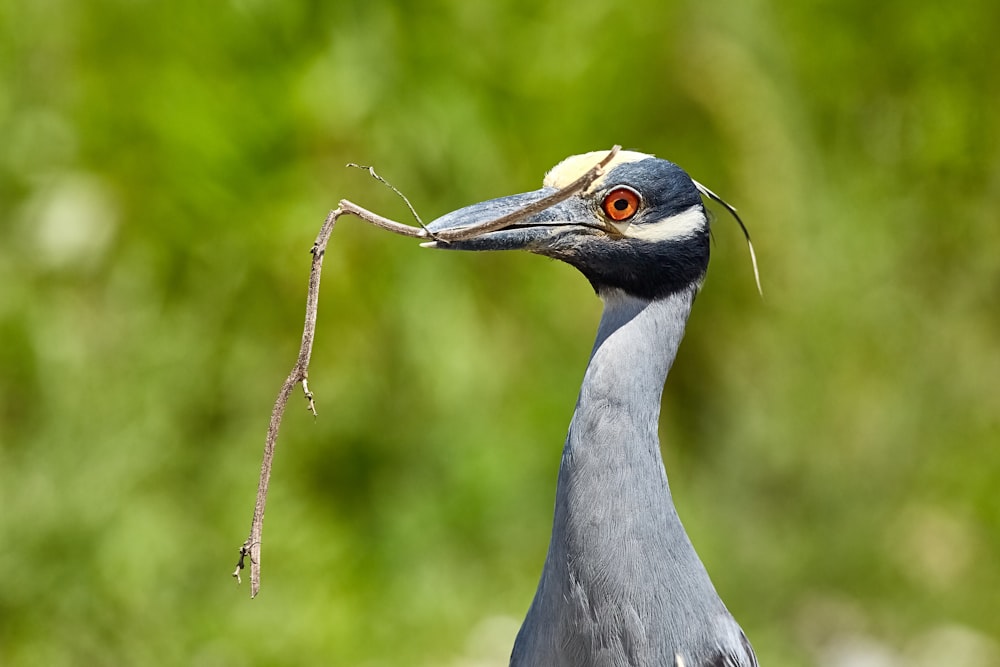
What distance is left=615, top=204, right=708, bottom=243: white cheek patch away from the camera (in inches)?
90.7

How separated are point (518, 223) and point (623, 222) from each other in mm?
203

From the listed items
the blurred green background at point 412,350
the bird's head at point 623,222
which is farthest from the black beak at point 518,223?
the blurred green background at point 412,350

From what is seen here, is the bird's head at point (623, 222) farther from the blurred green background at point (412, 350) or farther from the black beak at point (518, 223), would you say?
the blurred green background at point (412, 350)

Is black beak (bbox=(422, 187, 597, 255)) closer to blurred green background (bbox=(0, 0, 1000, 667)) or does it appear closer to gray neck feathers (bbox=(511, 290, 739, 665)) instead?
gray neck feathers (bbox=(511, 290, 739, 665))

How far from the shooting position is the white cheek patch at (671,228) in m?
2.30

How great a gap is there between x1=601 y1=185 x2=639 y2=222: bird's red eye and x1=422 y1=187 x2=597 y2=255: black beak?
4cm

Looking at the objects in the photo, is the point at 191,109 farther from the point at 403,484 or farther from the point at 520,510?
the point at 520,510

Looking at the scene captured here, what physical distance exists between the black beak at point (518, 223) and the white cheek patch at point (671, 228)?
0.08m

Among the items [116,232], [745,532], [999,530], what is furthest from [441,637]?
[999,530]

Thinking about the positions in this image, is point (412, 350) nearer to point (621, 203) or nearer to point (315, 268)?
point (621, 203)

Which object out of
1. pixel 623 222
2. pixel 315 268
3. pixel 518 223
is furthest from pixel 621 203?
pixel 315 268

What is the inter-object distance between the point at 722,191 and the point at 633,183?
3.51 metres

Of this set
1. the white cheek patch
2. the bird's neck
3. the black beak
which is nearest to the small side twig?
the black beak

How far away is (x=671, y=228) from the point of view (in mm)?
2320
